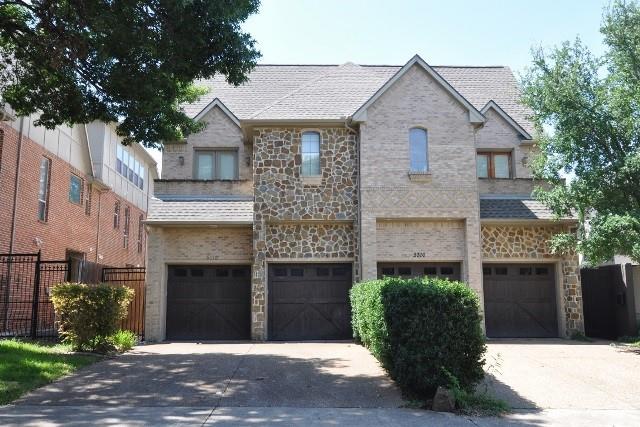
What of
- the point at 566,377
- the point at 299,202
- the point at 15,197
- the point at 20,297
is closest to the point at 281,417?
the point at 566,377

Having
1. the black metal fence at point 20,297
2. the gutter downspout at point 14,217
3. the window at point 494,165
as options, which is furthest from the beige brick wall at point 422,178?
the gutter downspout at point 14,217

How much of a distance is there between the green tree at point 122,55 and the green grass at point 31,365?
5288 mm

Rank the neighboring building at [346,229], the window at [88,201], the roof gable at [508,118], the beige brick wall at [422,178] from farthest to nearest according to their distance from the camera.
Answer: the window at [88,201] → the roof gable at [508,118] → the neighboring building at [346,229] → the beige brick wall at [422,178]

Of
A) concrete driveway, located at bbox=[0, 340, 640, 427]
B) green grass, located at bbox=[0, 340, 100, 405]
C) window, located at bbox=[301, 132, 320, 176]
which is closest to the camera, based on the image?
concrete driveway, located at bbox=[0, 340, 640, 427]

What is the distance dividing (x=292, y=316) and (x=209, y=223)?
395cm

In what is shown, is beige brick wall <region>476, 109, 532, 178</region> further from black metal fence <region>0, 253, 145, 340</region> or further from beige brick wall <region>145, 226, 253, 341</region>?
black metal fence <region>0, 253, 145, 340</region>

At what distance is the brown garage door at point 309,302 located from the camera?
18219 millimetres

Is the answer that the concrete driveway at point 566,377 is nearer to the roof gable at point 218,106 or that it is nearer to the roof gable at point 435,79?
the roof gable at point 435,79

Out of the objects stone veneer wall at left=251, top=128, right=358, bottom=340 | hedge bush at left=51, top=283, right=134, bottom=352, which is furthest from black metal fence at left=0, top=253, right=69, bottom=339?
stone veneer wall at left=251, top=128, right=358, bottom=340

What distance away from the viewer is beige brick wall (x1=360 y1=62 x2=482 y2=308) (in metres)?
17.8

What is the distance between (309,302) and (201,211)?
453 cm

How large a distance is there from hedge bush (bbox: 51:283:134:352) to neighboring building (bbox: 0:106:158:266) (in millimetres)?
5947

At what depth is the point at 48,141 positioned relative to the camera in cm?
2158

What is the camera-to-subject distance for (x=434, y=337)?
901cm
